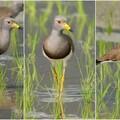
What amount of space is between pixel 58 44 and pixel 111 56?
0.31m

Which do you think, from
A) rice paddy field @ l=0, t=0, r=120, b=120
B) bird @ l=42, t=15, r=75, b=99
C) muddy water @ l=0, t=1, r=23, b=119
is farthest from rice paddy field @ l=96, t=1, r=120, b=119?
muddy water @ l=0, t=1, r=23, b=119

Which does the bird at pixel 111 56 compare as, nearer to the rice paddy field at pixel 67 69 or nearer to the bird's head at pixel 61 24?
the rice paddy field at pixel 67 69

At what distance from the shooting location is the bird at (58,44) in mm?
7273

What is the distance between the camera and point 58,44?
7281 millimetres

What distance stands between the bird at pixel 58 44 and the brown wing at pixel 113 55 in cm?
18

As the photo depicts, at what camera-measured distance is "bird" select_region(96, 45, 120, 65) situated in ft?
→ 24.0

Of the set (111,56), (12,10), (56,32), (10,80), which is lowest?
(10,80)

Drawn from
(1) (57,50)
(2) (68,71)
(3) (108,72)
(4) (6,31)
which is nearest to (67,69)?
(2) (68,71)

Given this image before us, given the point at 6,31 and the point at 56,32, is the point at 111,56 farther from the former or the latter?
the point at 6,31

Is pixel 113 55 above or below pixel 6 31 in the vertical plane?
below

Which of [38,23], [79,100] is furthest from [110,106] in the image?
[38,23]

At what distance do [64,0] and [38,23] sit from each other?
7.7 inches

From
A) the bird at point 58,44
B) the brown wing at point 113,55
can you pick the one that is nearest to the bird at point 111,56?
the brown wing at point 113,55

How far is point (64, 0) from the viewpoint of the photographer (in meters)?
7.32
